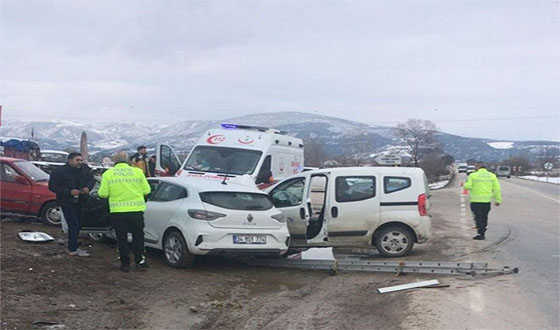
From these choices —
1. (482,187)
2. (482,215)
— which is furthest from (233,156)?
(482,215)

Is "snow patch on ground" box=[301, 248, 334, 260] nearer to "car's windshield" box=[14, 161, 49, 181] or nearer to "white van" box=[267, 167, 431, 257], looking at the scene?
"white van" box=[267, 167, 431, 257]

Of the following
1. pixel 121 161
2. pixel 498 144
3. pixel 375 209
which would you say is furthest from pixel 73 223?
pixel 498 144

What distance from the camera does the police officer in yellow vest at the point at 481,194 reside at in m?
13.1

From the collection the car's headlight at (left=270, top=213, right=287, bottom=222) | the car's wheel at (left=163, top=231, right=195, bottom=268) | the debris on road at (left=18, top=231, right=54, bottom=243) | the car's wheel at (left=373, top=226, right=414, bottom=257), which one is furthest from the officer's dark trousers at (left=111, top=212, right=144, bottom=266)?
the car's wheel at (left=373, top=226, right=414, bottom=257)

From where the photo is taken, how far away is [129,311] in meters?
6.88

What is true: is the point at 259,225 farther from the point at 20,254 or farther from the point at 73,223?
the point at 20,254

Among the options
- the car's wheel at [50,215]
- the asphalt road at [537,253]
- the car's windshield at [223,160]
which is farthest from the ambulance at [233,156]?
the asphalt road at [537,253]

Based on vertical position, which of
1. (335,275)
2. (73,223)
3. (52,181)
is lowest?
(335,275)

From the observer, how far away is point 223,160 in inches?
609

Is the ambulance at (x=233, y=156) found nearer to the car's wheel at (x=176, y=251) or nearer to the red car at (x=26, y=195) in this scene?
the red car at (x=26, y=195)

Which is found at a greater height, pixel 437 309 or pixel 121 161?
pixel 121 161

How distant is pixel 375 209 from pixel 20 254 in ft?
19.2

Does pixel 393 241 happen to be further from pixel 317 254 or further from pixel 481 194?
pixel 481 194

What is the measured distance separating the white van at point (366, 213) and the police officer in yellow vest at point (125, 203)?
283 cm
